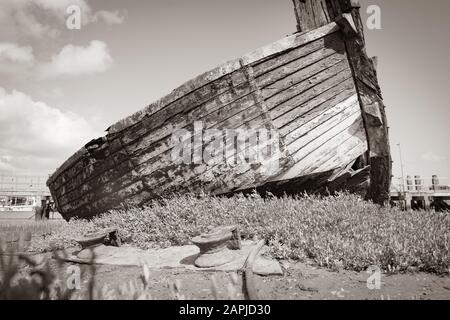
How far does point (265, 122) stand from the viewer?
541cm

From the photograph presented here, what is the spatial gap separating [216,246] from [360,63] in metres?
4.70

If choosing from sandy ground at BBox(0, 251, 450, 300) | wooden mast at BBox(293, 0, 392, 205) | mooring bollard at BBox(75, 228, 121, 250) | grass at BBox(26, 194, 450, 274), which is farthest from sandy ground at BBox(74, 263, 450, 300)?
wooden mast at BBox(293, 0, 392, 205)

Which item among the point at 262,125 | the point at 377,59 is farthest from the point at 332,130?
the point at 377,59

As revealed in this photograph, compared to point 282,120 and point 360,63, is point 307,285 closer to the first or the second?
point 282,120

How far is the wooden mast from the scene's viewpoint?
5586 millimetres

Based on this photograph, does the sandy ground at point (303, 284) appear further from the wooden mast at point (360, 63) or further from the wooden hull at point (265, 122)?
the wooden mast at point (360, 63)

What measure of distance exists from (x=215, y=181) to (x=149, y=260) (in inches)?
83.2

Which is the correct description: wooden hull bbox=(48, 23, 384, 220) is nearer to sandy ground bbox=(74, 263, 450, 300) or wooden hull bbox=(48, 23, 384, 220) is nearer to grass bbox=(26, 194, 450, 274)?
grass bbox=(26, 194, 450, 274)

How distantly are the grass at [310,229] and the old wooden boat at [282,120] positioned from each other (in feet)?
1.78

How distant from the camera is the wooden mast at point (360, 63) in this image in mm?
5586

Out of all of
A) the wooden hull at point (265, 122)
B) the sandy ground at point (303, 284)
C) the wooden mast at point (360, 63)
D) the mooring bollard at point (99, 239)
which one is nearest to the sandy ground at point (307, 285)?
the sandy ground at point (303, 284)

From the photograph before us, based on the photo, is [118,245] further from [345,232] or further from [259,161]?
[345,232]

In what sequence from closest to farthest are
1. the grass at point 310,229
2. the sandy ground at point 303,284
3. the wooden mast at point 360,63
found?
the sandy ground at point 303,284 → the grass at point 310,229 → the wooden mast at point 360,63

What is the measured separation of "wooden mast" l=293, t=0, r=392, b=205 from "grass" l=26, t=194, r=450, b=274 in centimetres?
127
